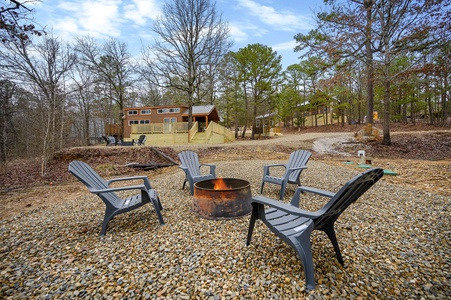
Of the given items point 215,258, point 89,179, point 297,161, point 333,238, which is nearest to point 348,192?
point 333,238

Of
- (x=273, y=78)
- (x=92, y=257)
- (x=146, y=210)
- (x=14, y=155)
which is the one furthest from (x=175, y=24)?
(x=92, y=257)

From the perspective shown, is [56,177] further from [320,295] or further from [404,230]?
[404,230]

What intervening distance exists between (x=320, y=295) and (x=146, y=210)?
2841 millimetres

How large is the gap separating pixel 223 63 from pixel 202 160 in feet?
49.9

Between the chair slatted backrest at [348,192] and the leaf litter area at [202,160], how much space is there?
3717mm

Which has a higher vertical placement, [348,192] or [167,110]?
[167,110]

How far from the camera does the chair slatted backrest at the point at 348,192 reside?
1.62m

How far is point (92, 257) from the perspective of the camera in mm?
2209

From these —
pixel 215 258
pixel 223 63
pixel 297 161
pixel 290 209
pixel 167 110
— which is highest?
pixel 223 63

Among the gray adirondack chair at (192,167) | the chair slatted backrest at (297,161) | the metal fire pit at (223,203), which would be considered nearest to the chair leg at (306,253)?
the metal fire pit at (223,203)

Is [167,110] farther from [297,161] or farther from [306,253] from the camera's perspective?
[306,253]

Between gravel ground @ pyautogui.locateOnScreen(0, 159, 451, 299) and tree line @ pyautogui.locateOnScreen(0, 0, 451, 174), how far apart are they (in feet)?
12.8

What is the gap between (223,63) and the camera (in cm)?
2191

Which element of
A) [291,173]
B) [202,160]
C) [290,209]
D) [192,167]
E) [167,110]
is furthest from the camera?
[167,110]
